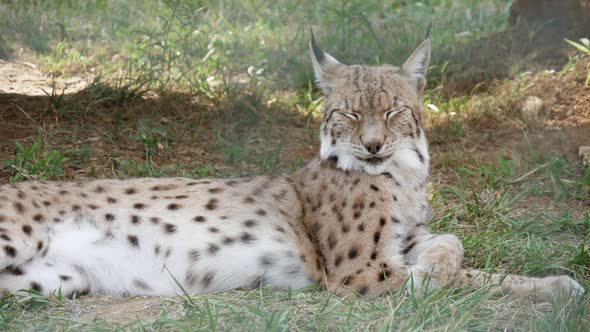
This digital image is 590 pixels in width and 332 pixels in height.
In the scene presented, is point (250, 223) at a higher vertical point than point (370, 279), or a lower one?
higher

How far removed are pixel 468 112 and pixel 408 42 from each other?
121 cm

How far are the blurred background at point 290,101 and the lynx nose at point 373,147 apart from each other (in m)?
0.97

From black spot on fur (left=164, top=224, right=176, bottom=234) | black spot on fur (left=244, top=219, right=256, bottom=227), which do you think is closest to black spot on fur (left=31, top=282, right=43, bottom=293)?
black spot on fur (left=164, top=224, right=176, bottom=234)

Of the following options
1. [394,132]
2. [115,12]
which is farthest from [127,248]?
[115,12]

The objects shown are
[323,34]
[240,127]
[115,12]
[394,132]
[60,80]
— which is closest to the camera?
[394,132]

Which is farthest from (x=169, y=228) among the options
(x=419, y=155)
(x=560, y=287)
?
(x=560, y=287)

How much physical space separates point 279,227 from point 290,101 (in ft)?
10.7

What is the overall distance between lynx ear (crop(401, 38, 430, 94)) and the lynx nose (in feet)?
2.14

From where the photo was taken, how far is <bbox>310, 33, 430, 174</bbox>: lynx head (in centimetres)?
530

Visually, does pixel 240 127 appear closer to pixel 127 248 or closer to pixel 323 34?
pixel 323 34

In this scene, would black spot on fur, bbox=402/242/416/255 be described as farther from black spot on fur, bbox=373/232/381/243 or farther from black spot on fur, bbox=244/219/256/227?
black spot on fur, bbox=244/219/256/227

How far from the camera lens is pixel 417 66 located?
5660mm

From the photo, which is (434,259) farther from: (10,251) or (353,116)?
(10,251)

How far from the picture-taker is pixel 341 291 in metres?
4.98
